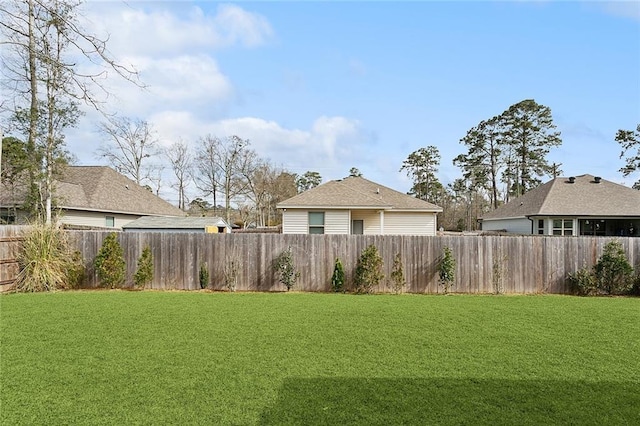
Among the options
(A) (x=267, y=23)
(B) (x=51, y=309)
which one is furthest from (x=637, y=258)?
(B) (x=51, y=309)

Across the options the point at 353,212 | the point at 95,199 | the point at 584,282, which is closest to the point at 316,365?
the point at 584,282

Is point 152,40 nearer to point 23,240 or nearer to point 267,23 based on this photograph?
point 267,23

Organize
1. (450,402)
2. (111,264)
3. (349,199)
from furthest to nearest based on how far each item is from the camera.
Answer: (349,199) < (111,264) < (450,402)

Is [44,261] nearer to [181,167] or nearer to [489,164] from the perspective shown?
[181,167]

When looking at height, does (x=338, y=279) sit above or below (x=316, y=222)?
below

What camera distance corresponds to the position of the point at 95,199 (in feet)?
69.0

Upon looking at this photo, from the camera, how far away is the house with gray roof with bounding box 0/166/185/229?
18.8m

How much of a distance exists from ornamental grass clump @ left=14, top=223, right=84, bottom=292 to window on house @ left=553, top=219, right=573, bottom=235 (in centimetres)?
2304

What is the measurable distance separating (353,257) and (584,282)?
6.18 meters

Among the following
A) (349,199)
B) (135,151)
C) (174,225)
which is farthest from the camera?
(135,151)

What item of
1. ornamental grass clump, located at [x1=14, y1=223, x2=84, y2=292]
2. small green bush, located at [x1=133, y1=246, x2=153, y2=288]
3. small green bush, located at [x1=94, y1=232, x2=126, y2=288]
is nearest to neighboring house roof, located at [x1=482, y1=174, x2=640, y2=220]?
small green bush, located at [x1=133, y1=246, x2=153, y2=288]

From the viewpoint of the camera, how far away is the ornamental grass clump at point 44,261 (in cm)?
1089

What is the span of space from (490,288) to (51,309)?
34.5 ft

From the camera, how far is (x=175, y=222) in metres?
19.9
